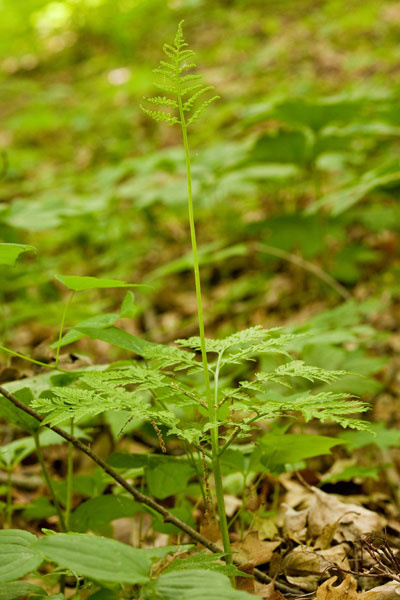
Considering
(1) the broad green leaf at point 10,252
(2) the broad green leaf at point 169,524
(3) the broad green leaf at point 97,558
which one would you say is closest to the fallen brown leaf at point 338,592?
(2) the broad green leaf at point 169,524

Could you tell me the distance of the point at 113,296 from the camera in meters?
3.74

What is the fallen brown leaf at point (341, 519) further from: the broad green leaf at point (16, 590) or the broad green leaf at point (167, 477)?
the broad green leaf at point (16, 590)

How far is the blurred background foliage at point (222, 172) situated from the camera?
8.87 ft

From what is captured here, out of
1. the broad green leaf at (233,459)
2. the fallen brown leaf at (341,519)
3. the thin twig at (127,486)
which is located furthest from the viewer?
the fallen brown leaf at (341,519)

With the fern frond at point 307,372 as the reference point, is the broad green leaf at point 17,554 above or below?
below

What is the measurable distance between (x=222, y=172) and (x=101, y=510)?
2170mm

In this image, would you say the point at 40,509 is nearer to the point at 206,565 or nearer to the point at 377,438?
the point at 206,565

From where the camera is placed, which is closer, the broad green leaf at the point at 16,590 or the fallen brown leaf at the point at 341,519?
the broad green leaf at the point at 16,590

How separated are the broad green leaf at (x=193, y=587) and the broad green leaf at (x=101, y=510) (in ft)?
1.48

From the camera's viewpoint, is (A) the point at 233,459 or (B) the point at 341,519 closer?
(A) the point at 233,459

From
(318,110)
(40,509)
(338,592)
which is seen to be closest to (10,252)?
(40,509)

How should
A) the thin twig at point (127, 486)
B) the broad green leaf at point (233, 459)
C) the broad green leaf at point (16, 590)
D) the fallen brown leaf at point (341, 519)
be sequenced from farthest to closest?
the fallen brown leaf at point (341, 519) < the broad green leaf at point (233, 459) < the thin twig at point (127, 486) < the broad green leaf at point (16, 590)

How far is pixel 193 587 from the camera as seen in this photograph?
2.16 ft

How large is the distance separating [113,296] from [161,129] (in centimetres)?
331
